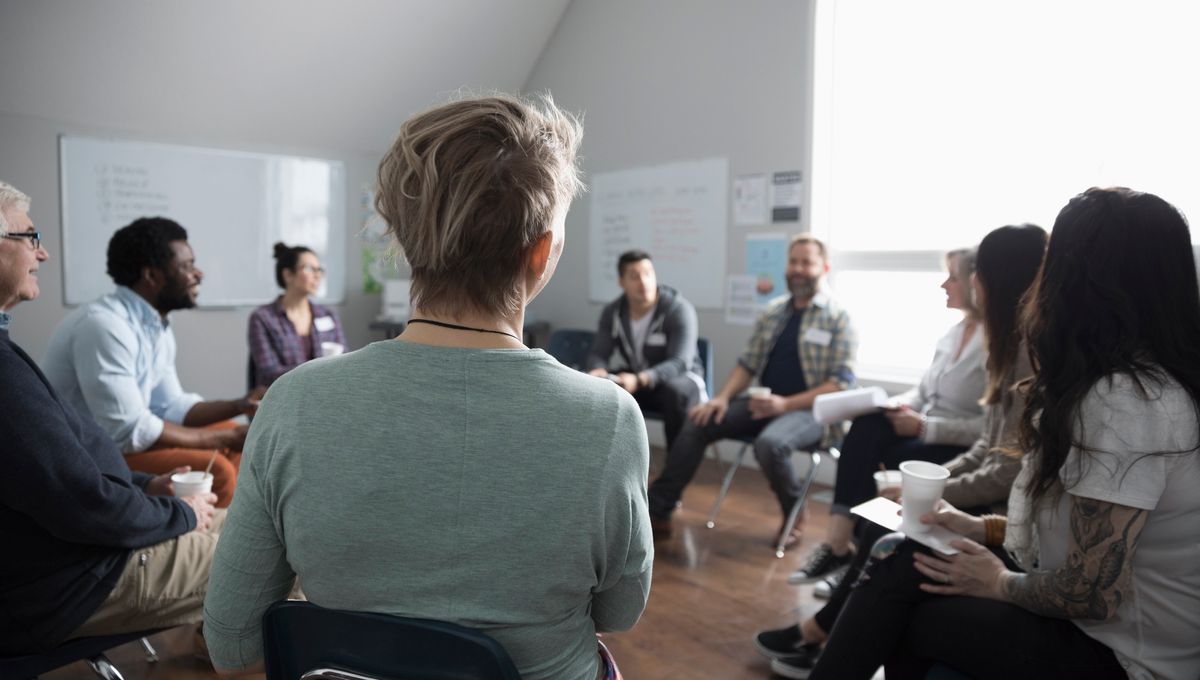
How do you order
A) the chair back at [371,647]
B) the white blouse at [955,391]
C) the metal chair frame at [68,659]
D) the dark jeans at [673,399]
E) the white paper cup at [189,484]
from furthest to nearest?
the dark jeans at [673,399] → the white blouse at [955,391] → the white paper cup at [189,484] → the metal chair frame at [68,659] → the chair back at [371,647]

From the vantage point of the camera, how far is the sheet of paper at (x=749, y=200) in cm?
454

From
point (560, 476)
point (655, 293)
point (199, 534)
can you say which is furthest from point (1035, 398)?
point (655, 293)

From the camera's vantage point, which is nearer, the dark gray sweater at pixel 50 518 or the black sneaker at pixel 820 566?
the dark gray sweater at pixel 50 518

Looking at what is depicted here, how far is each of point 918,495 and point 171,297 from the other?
97.3 inches

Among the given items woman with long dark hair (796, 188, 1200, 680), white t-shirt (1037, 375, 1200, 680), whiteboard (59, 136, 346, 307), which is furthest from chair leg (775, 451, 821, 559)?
whiteboard (59, 136, 346, 307)

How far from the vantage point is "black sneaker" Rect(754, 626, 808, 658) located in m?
2.30

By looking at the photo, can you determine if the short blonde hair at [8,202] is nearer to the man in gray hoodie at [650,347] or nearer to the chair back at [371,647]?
the chair back at [371,647]

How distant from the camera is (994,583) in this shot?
1.51m

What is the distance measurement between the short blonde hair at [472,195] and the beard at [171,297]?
2183mm

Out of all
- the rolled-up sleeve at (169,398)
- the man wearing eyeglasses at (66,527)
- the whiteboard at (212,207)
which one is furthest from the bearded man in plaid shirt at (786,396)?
the whiteboard at (212,207)

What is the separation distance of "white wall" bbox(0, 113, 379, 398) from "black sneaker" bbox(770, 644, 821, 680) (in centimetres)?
280

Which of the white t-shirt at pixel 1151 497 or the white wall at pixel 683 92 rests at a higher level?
the white wall at pixel 683 92

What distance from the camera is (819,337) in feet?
11.7

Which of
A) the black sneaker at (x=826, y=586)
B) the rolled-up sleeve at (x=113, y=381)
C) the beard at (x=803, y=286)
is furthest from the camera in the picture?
the beard at (x=803, y=286)
